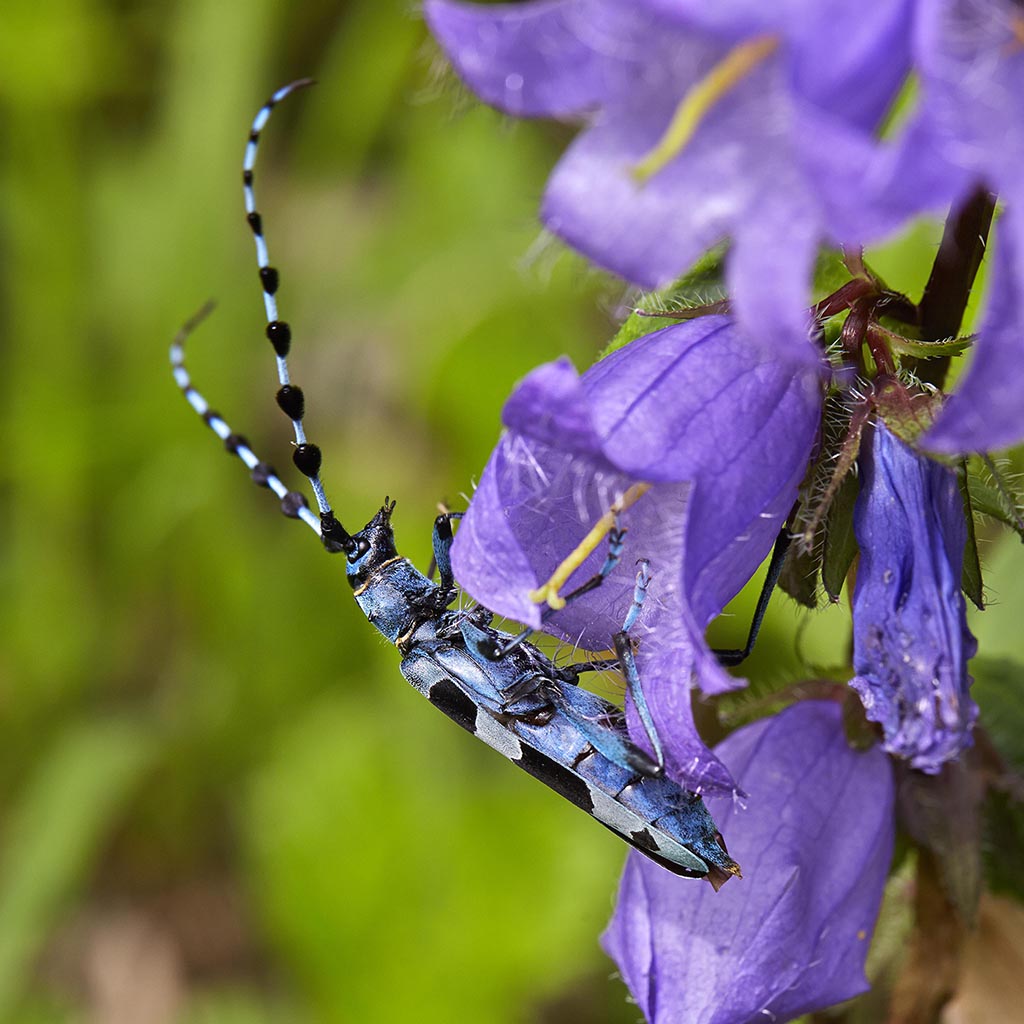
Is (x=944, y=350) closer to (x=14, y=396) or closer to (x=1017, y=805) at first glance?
(x=1017, y=805)

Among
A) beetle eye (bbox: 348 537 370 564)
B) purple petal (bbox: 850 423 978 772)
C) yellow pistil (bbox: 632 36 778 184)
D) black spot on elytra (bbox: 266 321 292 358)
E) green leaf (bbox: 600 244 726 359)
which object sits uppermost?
black spot on elytra (bbox: 266 321 292 358)

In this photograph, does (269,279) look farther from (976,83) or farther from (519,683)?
(976,83)

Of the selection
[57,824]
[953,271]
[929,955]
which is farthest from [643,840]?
[57,824]

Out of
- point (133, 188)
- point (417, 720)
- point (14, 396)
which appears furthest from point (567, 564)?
point (133, 188)

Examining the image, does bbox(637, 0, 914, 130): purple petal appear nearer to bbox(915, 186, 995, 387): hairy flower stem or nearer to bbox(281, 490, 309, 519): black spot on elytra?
bbox(915, 186, 995, 387): hairy flower stem

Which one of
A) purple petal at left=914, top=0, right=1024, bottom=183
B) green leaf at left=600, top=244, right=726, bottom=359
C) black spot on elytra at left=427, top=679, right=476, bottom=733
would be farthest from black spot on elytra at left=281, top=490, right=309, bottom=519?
purple petal at left=914, top=0, right=1024, bottom=183

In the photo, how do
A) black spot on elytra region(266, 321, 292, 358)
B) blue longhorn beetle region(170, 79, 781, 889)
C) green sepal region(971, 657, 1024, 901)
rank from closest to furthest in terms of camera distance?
blue longhorn beetle region(170, 79, 781, 889)
green sepal region(971, 657, 1024, 901)
black spot on elytra region(266, 321, 292, 358)

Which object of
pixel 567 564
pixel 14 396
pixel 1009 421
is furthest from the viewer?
pixel 14 396
